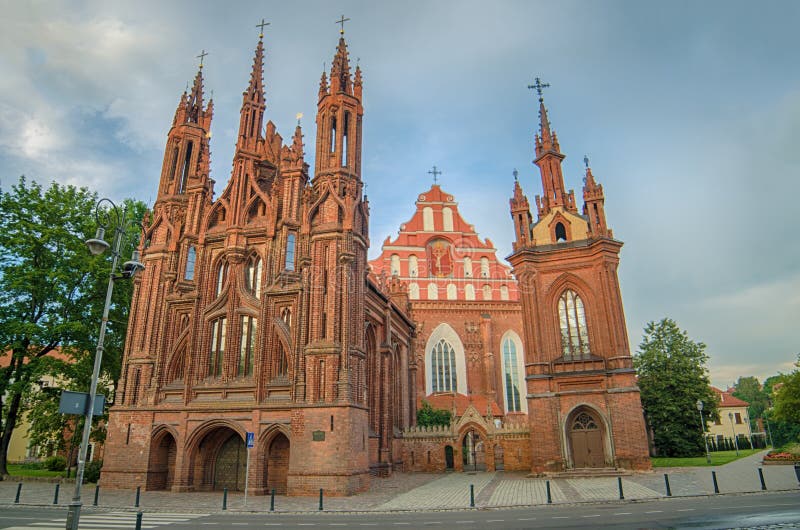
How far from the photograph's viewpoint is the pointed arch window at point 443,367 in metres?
47.9

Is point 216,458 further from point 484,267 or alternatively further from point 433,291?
point 484,267

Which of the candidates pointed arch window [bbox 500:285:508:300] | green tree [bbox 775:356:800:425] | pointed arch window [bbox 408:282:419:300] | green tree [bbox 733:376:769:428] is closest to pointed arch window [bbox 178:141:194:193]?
pointed arch window [bbox 408:282:419:300]

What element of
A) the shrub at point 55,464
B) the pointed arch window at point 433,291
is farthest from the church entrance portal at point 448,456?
the shrub at point 55,464

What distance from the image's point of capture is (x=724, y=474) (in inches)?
968

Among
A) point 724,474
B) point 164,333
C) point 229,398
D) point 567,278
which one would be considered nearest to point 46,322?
point 164,333

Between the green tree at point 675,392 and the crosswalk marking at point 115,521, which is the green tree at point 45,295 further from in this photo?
the green tree at point 675,392

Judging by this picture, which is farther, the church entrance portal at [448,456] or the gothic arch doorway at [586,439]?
the church entrance portal at [448,456]

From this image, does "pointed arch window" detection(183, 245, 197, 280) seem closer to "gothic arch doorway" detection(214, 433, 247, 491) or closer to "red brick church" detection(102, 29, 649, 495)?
"red brick church" detection(102, 29, 649, 495)

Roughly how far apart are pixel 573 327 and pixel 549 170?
37.5ft

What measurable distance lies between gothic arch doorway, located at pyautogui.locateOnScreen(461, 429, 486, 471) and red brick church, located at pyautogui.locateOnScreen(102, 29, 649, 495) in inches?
24.3

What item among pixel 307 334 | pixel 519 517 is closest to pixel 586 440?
pixel 519 517

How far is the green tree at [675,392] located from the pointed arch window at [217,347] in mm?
31991

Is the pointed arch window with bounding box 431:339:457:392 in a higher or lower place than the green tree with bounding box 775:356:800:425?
higher

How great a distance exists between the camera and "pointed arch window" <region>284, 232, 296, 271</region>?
26.4 metres
